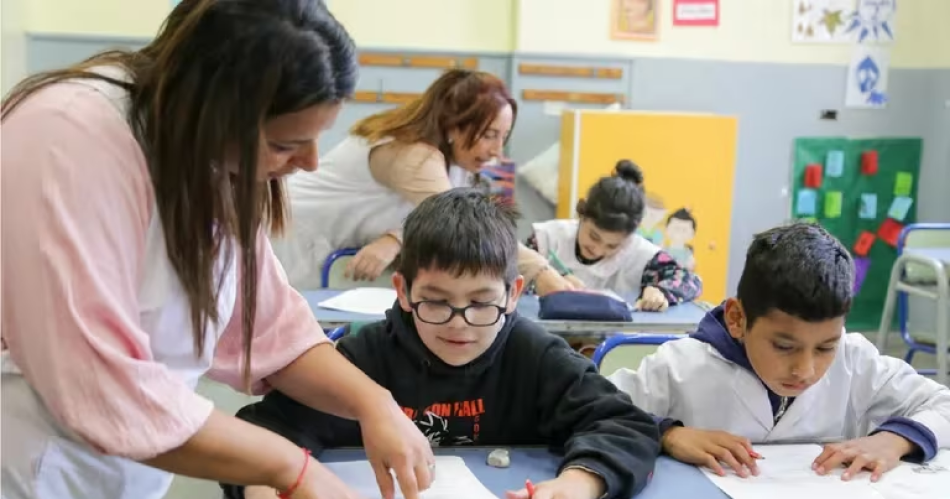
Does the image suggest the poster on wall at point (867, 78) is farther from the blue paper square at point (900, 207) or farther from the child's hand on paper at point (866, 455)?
the child's hand on paper at point (866, 455)

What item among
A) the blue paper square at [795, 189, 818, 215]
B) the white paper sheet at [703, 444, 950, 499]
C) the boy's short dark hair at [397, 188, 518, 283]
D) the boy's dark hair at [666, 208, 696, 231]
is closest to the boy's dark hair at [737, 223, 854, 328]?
the white paper sheet at [703, 444, 950, 499]

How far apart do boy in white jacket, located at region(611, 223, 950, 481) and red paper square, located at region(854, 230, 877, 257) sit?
332 centimetres

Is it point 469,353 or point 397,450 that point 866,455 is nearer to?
point 469,353

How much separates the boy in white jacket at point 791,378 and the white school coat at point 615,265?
1.42m

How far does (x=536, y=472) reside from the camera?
1.27 m

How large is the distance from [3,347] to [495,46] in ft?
11.8

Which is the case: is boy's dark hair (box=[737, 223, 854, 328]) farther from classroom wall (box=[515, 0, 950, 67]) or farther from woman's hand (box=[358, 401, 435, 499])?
classroom wall (box=[515, 0, 950, 67])

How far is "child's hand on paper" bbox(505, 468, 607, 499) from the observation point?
1.13 metres

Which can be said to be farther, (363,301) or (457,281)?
(363,301)

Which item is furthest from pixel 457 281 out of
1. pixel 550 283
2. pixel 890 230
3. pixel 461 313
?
pixel 890 230

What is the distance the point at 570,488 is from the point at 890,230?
406 centimetres

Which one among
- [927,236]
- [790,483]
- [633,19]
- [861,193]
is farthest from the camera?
[861,193]

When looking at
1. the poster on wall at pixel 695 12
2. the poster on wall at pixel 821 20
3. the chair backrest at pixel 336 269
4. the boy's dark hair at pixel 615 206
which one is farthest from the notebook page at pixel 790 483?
the poster on wall at pixel 821 20

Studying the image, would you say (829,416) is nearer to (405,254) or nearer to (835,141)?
(405,254)
